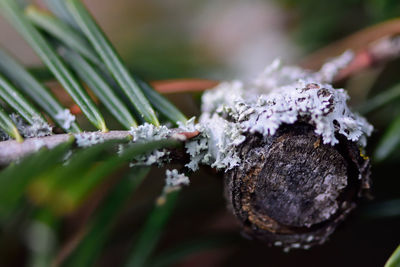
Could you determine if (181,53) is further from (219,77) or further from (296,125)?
(296,125)

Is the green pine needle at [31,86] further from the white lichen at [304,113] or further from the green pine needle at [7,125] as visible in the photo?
the white lichen at [304,113]

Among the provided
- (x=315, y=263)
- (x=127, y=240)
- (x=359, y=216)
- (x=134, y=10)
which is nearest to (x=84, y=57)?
(x=127, y=240)

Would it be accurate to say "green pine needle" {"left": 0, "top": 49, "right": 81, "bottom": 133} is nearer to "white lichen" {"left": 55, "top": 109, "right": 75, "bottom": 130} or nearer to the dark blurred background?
"white lichen" {"left": 55, "top": 109, "right": 75, "bottom": 130}

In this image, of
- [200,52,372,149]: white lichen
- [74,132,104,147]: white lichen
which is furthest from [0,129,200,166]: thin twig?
[200,52,372,149]: white lichen

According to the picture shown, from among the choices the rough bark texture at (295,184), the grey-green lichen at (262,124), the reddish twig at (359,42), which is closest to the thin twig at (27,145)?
the grey-green lichen at (262,124)

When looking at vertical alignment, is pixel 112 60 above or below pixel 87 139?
above

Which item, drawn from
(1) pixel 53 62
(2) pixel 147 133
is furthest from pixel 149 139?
(1) pixel 53 62

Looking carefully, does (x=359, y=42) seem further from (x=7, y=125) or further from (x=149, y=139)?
(x=7, y=125)
